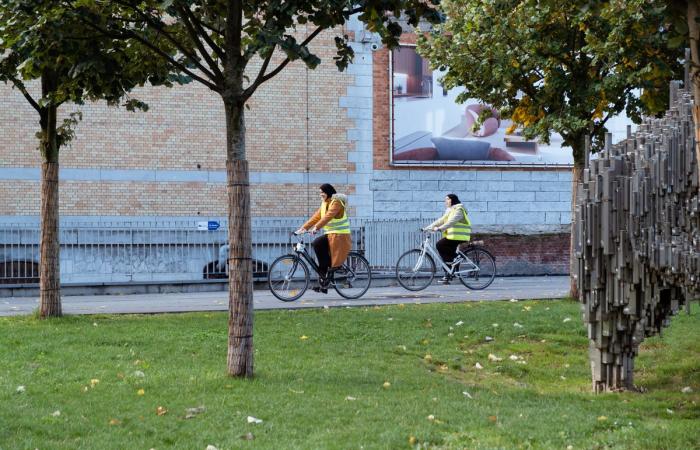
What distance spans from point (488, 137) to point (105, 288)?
37.2 ft

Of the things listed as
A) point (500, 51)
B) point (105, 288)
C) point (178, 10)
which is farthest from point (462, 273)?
point (178, 10)

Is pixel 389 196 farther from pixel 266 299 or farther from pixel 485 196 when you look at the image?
pixel 266 299

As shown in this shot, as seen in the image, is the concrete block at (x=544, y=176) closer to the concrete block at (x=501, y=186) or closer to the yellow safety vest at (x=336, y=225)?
the concrete block at (x=501, y=186)

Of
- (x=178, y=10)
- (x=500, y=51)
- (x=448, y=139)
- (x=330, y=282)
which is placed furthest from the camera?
(x=448, y=139)

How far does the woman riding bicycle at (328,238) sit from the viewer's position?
16.0 m

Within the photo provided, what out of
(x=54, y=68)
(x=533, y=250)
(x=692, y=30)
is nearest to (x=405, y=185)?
(x=533, y=250)

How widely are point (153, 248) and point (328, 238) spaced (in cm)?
724

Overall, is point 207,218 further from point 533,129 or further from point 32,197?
point 533,129

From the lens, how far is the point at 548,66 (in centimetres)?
1457

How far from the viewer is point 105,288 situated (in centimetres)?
2138

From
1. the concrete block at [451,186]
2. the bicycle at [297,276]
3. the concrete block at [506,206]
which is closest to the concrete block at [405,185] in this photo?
the concrete block at [451,186]

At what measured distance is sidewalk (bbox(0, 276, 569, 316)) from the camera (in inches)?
611

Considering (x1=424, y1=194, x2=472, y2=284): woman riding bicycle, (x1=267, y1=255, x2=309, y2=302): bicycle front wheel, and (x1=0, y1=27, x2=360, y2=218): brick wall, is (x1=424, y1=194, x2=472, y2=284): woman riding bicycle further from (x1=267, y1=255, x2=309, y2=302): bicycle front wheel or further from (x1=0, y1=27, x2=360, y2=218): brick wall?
(x1=0, y1=27, x2=360, y2=218): brick wall

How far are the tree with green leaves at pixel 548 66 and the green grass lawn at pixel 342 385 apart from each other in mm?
3154
